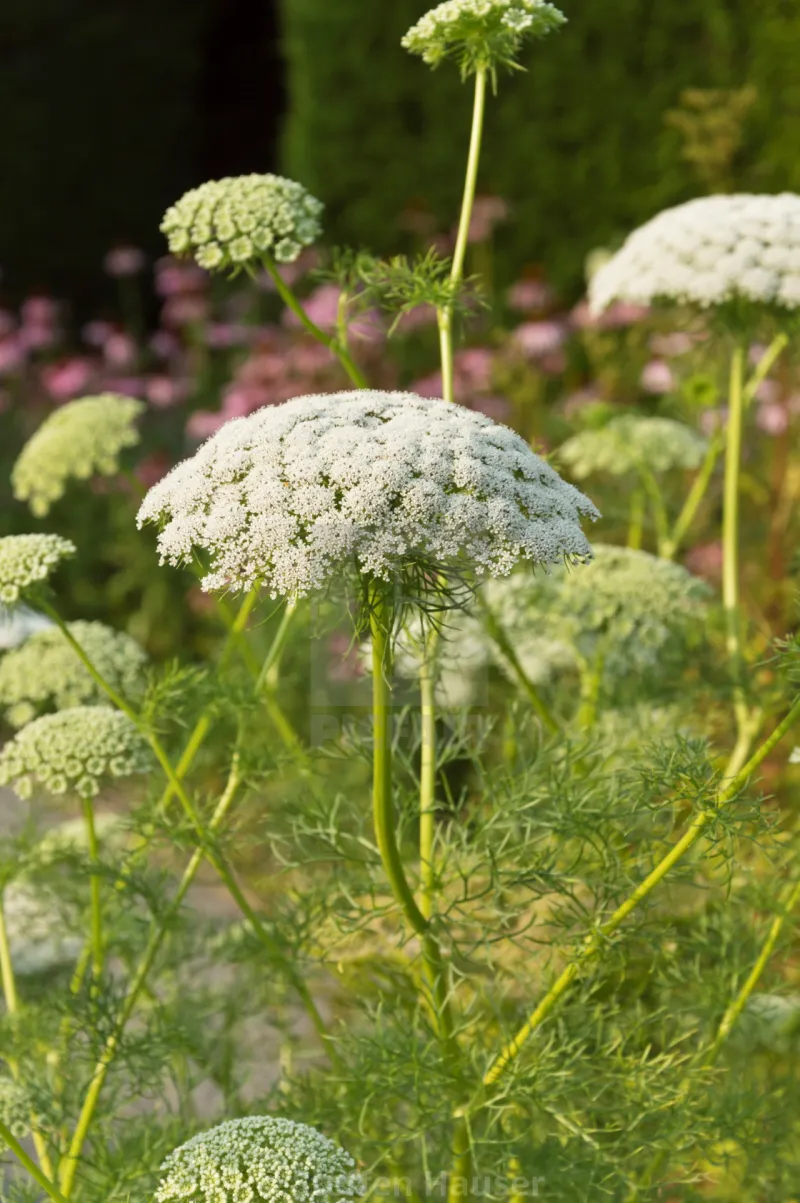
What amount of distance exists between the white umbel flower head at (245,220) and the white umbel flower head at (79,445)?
50 centimetres

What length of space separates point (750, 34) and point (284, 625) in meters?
6.33

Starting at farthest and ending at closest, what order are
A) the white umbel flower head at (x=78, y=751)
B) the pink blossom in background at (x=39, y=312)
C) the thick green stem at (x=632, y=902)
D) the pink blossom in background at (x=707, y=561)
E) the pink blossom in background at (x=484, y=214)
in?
→ the pink blossom in background at (x=39, y=312) < the pink blossom in background at (x=484, y=214) < the pink blossom in background at (x=707, y=561) < the white umbel flower head at (x=78, y=751) < the thick green stem at (x=632, y=902)

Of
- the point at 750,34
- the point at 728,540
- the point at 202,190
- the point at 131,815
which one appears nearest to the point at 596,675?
the point at 728,540

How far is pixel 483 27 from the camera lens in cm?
227

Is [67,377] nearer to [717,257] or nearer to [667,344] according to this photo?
[667,344]

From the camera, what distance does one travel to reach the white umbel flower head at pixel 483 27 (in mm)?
2225

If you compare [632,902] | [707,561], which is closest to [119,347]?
[707,561]

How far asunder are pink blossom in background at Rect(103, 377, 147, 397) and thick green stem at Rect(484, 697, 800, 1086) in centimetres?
549

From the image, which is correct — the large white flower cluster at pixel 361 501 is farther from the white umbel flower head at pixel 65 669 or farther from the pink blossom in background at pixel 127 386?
the pink blossom in background at pixel 127 386

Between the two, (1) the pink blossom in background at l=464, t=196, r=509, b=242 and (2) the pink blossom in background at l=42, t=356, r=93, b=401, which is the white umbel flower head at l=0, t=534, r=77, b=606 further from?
(1) the pink blossom in background at l=464, t=196, r=509, b=242

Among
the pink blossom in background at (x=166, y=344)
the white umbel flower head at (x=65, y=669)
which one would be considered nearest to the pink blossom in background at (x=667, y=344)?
the pink blossom in background at (x=166, y=344)

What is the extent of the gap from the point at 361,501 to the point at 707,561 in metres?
3.49

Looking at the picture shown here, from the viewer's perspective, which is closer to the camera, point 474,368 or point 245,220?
point 245,220

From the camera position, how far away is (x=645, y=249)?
312 centimetres
